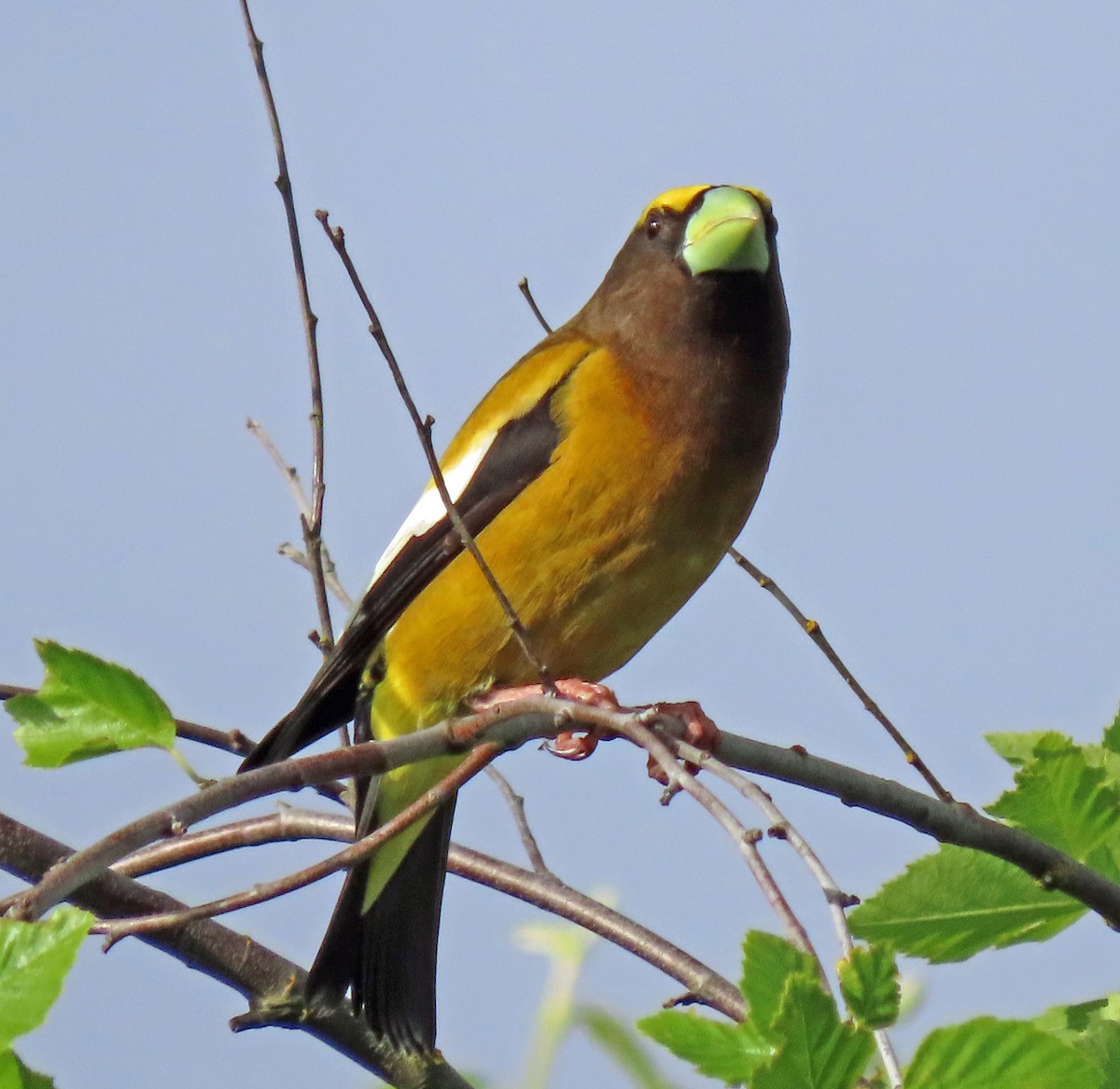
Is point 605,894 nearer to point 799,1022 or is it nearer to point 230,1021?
point 230,1021

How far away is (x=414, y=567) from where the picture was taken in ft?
9.97

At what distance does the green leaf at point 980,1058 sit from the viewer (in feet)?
3.93

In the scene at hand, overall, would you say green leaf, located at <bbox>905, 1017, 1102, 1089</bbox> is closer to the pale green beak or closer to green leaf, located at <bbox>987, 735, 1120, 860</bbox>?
green leaf, located at <bbox>987, 735, 1120, 860</bbox>

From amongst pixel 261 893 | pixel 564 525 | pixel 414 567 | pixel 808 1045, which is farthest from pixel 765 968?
pixel 414 567

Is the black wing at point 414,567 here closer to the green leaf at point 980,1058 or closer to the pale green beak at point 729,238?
the pale green beak at point 729,238

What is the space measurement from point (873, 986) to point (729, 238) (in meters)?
2.14

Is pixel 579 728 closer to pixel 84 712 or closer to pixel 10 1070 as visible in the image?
pixel 84 712

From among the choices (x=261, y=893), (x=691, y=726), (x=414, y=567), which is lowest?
(x=261, y=893)

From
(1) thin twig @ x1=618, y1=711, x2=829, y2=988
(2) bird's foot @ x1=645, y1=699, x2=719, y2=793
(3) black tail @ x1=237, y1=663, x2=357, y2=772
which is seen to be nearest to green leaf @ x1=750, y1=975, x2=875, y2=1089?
(1) thin twig @ x1=618, y1=711, x2=829, y2=988

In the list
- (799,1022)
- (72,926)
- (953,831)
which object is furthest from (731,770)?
(72,926)

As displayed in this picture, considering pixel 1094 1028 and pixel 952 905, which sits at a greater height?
pixel 952 905

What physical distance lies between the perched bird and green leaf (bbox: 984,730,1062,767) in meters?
0.99

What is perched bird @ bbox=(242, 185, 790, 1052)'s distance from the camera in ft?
9.17

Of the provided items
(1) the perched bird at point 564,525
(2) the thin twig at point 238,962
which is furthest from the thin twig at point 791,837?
(1) the perched bird at point 564,525
